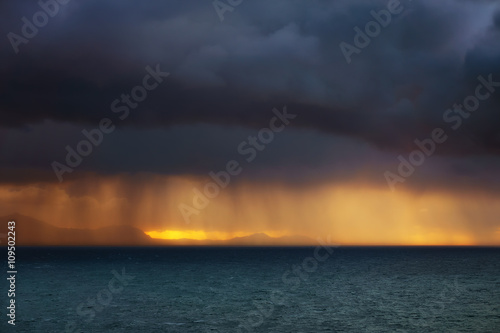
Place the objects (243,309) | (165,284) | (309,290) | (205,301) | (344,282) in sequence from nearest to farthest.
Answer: (243,309)
(205,301)
(309,290)
(165,284)
(344,282)

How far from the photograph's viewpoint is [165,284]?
94000mm

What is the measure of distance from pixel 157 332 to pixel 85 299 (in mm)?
28894

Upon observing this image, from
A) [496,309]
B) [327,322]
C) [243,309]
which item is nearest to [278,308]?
[243,309]

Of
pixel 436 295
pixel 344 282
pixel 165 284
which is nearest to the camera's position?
pixel 436 295

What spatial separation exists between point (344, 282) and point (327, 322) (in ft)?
161

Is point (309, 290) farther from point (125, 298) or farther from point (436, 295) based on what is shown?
point (125, 298)

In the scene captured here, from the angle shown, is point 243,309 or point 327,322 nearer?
point 327,322

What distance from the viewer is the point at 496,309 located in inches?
2456

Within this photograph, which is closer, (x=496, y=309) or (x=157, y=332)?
(x=157, y=332)

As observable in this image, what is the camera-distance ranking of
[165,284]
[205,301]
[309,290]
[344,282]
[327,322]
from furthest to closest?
[344,282]
[165,284]
[309,290]
[205,301]
[327,322]

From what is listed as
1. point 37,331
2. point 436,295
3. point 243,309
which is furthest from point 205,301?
point 436,295

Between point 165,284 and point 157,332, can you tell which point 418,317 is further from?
point 165,284

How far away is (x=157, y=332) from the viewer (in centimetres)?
4684

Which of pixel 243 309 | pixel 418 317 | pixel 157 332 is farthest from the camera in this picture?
pixel 243 309
